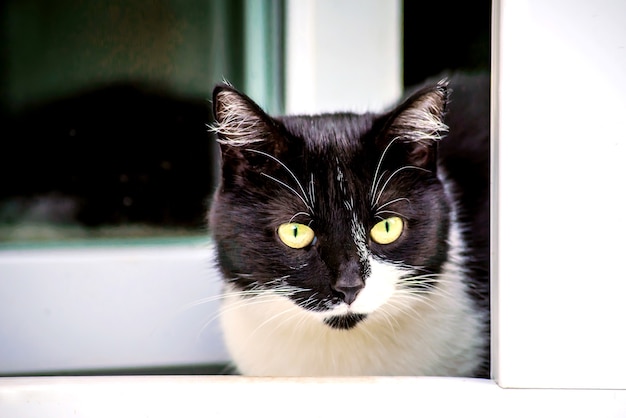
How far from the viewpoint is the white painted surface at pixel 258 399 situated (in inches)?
27.5

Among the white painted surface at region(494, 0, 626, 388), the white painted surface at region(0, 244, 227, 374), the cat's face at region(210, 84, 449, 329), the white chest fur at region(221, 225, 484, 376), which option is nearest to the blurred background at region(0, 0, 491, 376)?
the white painted surface at region(0, 244, 227, 374)

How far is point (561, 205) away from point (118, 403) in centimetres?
56

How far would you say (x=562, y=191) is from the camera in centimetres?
68

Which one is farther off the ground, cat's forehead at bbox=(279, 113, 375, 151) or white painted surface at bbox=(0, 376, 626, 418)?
cat's forehead at bbox=(279, 113, 375, 151)

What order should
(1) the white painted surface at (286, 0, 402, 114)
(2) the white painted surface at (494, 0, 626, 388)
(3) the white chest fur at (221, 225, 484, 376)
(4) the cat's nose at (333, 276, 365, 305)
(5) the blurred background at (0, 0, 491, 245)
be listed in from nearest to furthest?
1. (2) the white painted surface at (494, 0, 626, 388)
2. (4) the cat's nose at (333, 276, 365, 305)
3. (3) the white chest fur at (221, 225, 484, 376)
4. (5) the blurred background at (0, 0, 491, 245)
5. (1) the white painted surface at (286, 0, 402, 114)

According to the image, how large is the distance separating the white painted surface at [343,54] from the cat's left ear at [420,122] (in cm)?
51

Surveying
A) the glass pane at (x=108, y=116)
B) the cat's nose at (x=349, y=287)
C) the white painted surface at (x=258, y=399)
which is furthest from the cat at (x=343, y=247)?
the glass pane at (x=108, y=116)

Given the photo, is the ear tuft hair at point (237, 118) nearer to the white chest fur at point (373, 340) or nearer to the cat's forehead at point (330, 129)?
the cat's forehead at point (330, 129)

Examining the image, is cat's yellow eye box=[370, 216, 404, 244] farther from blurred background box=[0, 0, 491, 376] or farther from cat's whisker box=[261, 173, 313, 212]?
blurred background box=[0, 0, 491, 376]

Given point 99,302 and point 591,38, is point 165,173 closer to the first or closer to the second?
point 99,302

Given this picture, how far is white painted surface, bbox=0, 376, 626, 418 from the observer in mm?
700

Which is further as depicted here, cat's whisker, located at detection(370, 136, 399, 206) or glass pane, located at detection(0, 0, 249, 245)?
glass pane, located at detection(0, 0, 249, 245)

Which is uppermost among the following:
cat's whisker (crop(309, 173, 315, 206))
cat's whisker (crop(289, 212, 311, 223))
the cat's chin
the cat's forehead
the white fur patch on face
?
the cat's forehead

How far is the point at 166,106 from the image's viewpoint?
134cm
